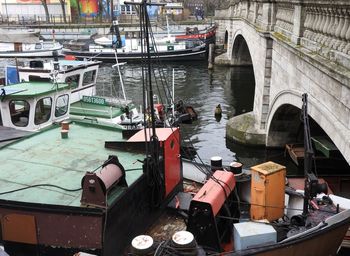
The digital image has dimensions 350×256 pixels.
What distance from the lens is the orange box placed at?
30.4 feet

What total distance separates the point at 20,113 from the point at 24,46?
135 feet

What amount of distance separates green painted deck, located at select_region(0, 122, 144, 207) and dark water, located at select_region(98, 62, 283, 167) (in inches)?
383

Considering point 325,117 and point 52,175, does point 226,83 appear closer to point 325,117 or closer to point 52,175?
point 325,117

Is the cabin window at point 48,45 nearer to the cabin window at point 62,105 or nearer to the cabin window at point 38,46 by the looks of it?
the cabin window at point 38,46

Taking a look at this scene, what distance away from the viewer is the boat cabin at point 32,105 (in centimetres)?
1308

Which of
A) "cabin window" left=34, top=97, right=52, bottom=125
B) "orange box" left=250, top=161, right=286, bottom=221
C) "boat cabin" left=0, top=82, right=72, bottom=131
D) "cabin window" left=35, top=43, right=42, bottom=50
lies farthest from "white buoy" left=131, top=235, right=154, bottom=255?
"cabin window" left=35, top=43, right=42, bottom=50

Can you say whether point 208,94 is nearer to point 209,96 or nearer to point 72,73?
point 209,96

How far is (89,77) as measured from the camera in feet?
66.8

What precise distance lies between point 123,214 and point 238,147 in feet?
42.1

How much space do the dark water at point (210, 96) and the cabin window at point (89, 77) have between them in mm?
5314

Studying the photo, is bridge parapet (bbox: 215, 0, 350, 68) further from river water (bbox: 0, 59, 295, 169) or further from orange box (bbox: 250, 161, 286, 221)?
river water (bbox: 0, 59, 295, 169)

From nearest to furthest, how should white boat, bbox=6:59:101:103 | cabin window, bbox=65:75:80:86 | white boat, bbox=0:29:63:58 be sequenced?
white boat, bbox=6:59:101:103
cabin window, bbox=65:75:80:86
white boat, bbox=0:29:63:58

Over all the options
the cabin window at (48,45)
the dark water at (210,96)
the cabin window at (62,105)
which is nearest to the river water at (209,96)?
the dark water at (210,96)

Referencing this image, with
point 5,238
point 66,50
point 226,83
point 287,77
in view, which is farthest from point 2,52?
point 5,238
